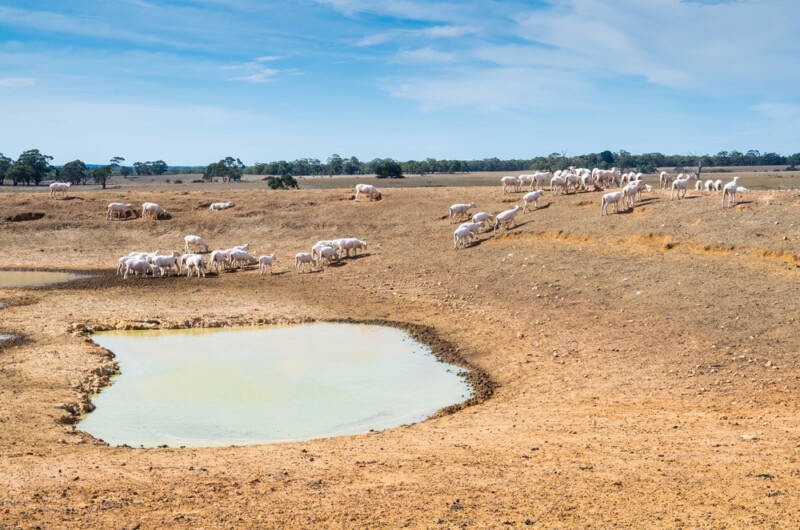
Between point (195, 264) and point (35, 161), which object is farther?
point (35, 161)

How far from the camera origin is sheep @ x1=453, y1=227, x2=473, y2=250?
2850cm

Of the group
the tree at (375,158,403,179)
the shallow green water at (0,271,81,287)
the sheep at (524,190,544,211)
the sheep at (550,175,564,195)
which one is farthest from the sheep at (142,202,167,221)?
the tree at (375,158,403,179)

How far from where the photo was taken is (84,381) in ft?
45.9

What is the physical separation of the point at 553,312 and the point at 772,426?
9.39 metres

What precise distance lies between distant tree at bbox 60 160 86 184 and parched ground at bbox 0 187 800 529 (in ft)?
255

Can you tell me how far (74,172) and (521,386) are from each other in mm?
110876

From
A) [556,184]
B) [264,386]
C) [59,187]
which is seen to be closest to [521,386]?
[264,386]

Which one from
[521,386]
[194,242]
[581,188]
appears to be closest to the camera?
[521,386]

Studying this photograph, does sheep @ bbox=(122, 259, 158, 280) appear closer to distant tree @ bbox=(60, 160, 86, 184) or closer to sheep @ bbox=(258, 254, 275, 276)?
sheep @ bbox=(258, 254, 275, 276)

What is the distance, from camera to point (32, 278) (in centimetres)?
3012

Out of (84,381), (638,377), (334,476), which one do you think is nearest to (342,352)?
(84,381)

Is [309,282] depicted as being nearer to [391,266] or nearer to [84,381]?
[391,266]

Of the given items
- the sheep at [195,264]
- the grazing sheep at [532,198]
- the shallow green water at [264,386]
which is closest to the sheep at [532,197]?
the grazing sheep at [532,198]

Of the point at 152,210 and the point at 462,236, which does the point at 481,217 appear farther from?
the point at 152,210
